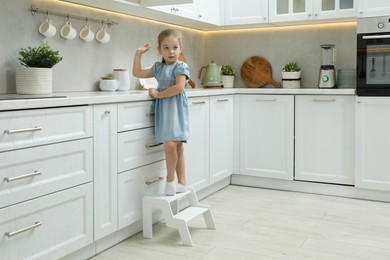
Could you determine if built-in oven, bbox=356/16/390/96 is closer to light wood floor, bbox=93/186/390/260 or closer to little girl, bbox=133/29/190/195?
light wood floor, bbox=93/186/390/260

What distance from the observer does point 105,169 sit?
2420 millimetres

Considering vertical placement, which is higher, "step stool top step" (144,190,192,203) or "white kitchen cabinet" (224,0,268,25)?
"white kitchen cabinet" (224,0,268,25)

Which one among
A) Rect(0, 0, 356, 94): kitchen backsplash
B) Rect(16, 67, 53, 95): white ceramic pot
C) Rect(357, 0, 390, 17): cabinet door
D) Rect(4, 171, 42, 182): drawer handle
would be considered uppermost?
Rect(357, 0, 390, 17): cabinet door

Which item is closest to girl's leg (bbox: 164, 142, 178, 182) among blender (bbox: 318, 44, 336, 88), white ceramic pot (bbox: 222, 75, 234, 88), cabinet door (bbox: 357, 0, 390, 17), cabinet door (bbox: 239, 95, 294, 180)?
cabinet door (bbox: 239, 95, 294, 180)

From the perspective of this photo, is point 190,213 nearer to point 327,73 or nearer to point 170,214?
point 170,214

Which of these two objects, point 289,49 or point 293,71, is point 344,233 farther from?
point 289,49

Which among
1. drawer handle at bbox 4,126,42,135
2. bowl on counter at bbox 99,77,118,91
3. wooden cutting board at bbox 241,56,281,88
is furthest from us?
wooden cutting board at bbox 241,56,281,88

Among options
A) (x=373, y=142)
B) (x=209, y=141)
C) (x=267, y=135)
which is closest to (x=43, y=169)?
(x=209, y=141)

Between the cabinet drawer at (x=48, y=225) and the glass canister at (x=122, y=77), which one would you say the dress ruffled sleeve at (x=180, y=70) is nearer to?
the glass canister at (x=122, y=77)

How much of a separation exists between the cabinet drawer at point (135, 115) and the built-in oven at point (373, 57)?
5.56ft

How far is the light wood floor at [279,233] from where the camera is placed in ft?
8.23

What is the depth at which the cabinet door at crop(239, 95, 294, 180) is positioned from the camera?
12.6 ft

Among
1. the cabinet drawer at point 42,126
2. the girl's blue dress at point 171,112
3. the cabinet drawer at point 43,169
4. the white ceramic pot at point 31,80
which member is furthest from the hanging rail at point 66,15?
the cabinet drawer at point 43,169

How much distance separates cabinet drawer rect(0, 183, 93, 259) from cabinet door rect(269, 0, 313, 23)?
8.14 feet
